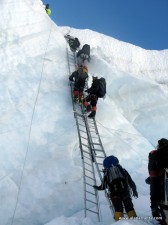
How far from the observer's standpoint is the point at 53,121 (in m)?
10.1

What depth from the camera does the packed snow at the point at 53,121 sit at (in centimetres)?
776

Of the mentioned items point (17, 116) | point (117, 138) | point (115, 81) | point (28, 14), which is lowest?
point (117, 138)

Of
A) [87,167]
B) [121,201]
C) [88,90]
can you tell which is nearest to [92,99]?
[88,90]

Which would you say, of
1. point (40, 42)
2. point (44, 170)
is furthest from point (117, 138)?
point (40, 42)

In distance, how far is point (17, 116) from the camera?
10125 millimetres

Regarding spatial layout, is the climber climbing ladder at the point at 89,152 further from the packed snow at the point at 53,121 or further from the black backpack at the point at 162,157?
the black backpack at the point at 162,157

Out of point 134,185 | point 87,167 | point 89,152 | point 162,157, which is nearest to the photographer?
point 162,157

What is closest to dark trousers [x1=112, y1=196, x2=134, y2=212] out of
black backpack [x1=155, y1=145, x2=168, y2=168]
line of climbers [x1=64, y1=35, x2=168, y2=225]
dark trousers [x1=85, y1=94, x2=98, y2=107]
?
line of climbers [x1=64, y1=35, x2=168, y2=225]

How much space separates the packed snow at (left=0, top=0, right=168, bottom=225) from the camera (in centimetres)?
776

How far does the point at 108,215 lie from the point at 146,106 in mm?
6663

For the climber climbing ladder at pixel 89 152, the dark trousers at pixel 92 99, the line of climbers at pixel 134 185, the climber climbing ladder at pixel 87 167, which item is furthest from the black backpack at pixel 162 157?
the dark trousers at pixel 92 99

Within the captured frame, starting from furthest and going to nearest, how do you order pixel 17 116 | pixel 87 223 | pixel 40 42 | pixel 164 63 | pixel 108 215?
pixel 164 63 < pixel 40 42 < pixel 17 116 < pixel 108 215 < pixel 87 223

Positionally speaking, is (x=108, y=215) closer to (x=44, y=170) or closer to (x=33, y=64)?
(x=44, y=170)

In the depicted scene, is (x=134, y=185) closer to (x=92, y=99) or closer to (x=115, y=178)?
(x=115, y=178)
